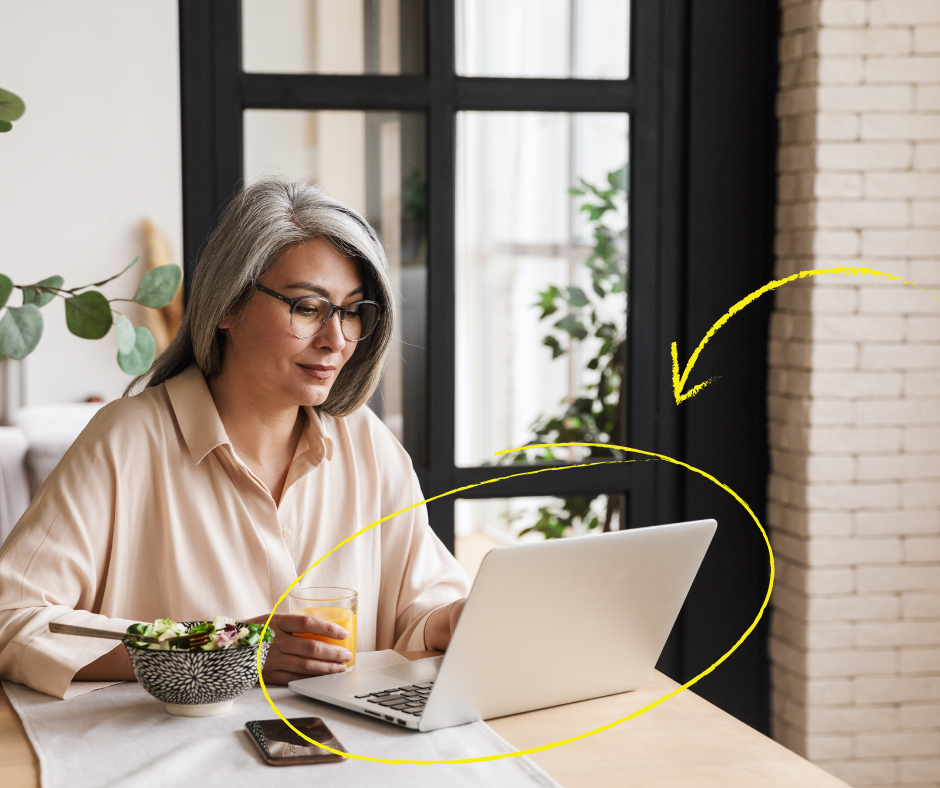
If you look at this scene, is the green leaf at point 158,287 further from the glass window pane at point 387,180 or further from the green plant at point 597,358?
the green plant at point 597,358

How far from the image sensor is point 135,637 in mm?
1150

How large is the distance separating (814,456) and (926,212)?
0.61 metres

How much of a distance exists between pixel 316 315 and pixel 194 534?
391 mm

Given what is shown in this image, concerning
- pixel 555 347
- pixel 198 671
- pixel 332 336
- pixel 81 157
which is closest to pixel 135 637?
pixel 198 671

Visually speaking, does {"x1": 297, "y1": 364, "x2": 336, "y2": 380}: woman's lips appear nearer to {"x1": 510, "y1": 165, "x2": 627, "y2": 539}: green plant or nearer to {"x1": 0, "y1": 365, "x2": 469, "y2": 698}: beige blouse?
{"x1": 0, "y1": 365, "x2": 469, "y2": 698}: beige blouse

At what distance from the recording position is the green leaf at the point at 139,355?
3.95 ft

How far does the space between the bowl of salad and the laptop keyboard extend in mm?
136

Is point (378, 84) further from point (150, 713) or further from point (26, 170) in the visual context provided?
point (26, 170)

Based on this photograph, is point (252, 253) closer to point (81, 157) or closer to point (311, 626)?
point (311, 626)

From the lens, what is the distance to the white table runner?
3.22ft

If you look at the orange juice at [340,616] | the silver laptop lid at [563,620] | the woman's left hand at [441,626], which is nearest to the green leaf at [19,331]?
the orange juice at [340,616]

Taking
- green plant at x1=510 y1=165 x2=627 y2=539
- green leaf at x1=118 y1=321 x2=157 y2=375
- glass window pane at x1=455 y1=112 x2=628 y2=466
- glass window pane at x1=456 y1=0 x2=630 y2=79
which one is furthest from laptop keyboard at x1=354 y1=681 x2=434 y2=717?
glass window pane at x1=455 y1=112 x2=628 y2=466

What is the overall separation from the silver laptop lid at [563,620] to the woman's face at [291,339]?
66 cm

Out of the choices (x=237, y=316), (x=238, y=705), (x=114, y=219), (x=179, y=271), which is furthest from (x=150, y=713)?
(x=114, y=219)
